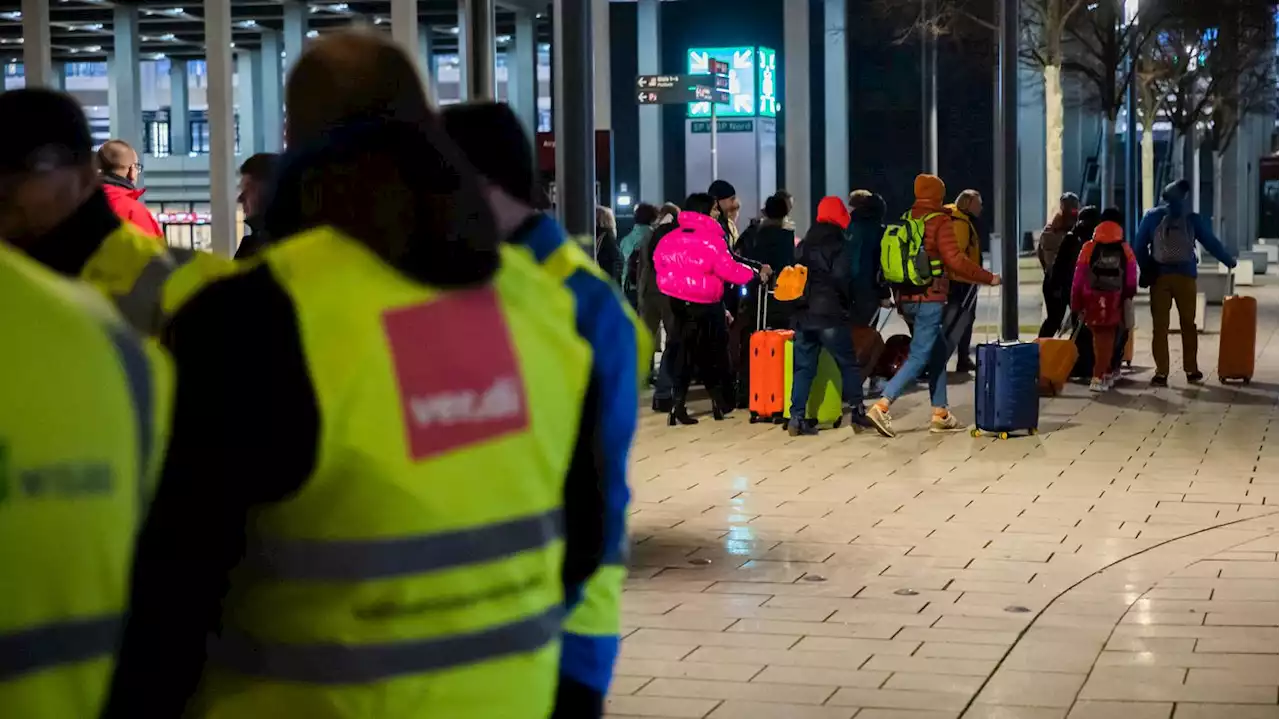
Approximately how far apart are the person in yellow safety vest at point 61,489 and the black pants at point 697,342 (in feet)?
40.6

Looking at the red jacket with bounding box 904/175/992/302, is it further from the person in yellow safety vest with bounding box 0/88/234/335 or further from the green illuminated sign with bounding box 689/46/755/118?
the green illuminated sign with bounding box 689/46/755/118

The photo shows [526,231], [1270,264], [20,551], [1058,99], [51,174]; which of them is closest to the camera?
[20,551]

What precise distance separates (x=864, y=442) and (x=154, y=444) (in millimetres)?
11398

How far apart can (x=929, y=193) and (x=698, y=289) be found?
5.98ft

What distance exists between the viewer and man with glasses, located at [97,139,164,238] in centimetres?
831

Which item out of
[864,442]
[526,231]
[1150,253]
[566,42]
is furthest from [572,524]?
[1150,253]

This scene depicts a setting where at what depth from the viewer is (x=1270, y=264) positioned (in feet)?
164

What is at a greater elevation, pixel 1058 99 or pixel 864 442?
pixel 1058 99

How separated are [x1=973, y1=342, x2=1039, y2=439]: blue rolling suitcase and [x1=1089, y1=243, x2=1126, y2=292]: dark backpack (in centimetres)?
288

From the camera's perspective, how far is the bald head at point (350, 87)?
2.29 metres

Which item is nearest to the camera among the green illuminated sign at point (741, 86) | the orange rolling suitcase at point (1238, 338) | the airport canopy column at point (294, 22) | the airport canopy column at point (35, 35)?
the orange rolling suitcase at point (1238, 338)

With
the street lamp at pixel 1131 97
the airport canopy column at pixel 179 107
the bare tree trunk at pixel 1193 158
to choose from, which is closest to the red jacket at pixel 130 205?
the street lamp at pixel 1131 97

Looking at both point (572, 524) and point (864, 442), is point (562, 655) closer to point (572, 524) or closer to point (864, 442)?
point (572, 524)

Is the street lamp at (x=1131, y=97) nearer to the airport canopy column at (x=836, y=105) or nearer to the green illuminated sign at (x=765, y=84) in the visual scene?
the green illuminated sign at (x=765, y=84)
